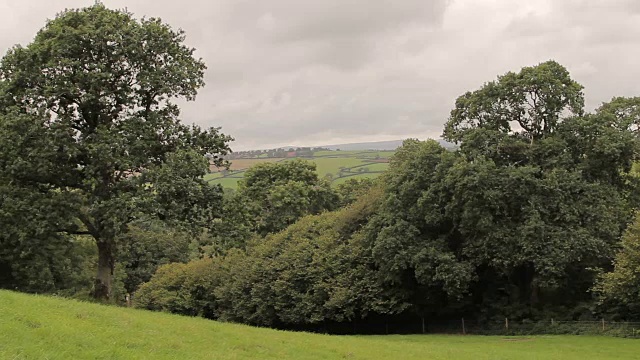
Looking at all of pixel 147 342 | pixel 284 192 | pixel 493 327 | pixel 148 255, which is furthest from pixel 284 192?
pixel 147 342

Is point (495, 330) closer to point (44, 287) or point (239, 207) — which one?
point (239, 207)

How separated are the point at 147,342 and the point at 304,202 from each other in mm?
52789

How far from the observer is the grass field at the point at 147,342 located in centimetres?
1343

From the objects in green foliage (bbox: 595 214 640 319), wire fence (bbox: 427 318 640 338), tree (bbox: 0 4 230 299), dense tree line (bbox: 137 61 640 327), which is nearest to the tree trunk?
tree (bbox: 0 4 230 299)

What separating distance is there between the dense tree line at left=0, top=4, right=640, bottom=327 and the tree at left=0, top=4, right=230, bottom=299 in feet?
0.35

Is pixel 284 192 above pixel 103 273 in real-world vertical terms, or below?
above

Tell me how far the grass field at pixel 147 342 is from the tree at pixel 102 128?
6.91 metres

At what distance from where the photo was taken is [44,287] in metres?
42.0

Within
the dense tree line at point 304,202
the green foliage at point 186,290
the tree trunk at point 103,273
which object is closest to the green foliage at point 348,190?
the dense tree line at point 304,202

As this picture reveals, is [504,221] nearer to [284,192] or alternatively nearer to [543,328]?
[543,328]

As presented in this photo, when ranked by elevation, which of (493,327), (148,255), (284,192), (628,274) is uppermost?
(284,192)

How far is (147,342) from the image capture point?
52.4 ft

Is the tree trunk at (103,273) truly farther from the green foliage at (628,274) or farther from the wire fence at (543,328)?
the green foliage at (628,274)

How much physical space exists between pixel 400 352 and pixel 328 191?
51535mm
